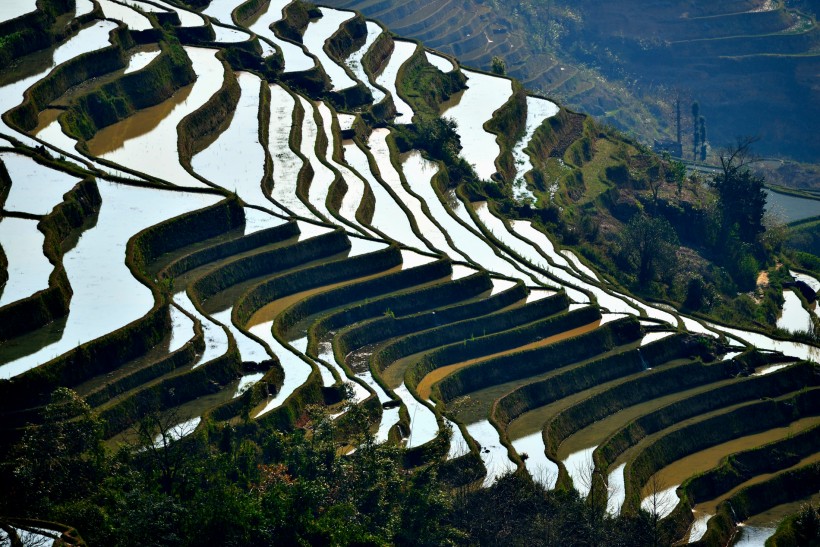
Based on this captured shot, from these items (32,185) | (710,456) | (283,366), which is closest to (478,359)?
(710,456)

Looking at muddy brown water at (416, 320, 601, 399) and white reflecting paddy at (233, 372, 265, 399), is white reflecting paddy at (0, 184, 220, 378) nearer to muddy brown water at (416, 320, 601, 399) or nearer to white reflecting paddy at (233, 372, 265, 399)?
white reflecting paddy at (233, 372, 265, 399)

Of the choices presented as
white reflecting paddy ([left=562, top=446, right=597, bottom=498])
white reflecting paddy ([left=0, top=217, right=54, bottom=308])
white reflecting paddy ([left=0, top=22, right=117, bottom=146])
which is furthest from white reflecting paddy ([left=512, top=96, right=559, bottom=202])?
white reflecting paddy ([left=0, top=217, right=54, bottom=308])

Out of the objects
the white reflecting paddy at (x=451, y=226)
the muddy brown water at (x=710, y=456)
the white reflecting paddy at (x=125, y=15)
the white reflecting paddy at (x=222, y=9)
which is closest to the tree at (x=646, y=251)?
the white reflecting paddy at (x=451, y=226)

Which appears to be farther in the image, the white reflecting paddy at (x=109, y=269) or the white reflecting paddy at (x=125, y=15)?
the white reflecting paddy at (x=125, y=15)

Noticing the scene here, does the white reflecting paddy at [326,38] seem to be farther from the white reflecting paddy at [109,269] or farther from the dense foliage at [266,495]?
the dense foliage at [266,495]

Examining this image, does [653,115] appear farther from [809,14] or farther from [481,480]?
[481,480]

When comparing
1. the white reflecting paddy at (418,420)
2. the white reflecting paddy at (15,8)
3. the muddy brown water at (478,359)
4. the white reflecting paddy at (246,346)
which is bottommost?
the white reflecting paddy at (418,420)

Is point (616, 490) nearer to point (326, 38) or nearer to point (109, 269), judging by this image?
point (109, 269)
